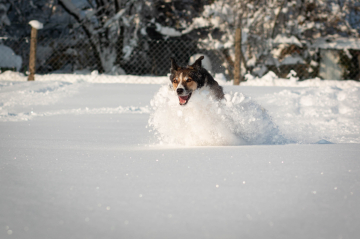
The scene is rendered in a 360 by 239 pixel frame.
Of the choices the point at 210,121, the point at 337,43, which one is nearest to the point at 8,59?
the point at 210,121

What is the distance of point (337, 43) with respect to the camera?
53.9 feet

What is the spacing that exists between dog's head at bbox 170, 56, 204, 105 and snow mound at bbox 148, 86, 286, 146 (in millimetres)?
75

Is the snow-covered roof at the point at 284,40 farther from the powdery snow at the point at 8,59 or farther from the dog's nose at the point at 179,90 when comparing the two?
the dog's nose at the point at 179,90

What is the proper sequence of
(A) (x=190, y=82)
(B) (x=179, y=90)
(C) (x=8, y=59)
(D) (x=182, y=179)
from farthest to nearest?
(C) (x=8, y=59) → (A) (x=190, y=82) → (B) (x=179, y=90) → (D) (x=182, y=179)

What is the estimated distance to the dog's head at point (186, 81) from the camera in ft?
13.6

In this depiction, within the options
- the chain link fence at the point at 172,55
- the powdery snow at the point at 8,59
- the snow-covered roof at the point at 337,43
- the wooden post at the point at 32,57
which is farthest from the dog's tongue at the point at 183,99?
the snow-covered roof at the point at 337,43

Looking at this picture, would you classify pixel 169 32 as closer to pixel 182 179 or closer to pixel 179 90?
pixel 179 90

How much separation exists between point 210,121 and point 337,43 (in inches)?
580

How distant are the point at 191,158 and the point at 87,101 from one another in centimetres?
517

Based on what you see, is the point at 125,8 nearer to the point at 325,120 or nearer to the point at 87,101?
the point at 87,101

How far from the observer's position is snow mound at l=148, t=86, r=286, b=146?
12.7 ft

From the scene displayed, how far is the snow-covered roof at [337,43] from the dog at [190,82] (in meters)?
13.1

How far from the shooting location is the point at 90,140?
3.93m

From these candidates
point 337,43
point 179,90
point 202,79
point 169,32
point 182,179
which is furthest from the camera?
point 337,43
